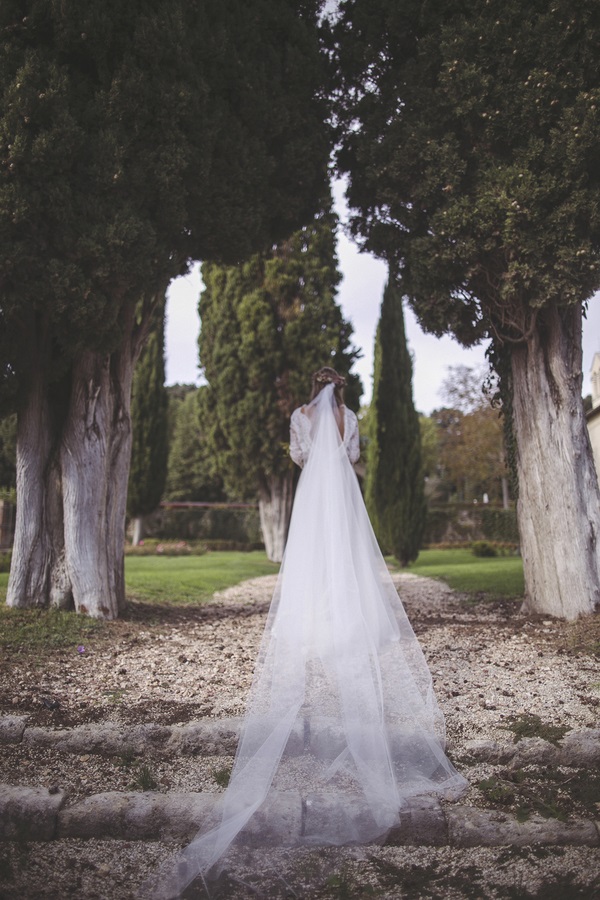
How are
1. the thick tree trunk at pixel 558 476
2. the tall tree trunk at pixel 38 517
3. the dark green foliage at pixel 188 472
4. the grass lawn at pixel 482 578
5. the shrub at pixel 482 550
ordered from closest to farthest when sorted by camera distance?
the thick tree trunk at pixel 558 476 → the tall tree trunk at pixel 38 517 → the grass lawn at pixel 482 578 → the shrub at pixel 482 550 → the dark green foliage at pixel 188 472

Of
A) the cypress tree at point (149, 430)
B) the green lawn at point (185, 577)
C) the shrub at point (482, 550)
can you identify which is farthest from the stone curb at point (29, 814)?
the shrub at point (482, 550)

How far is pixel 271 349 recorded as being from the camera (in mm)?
15219

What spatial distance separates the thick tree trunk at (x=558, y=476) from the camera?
20.7 feet

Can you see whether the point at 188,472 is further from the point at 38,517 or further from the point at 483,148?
the point at 483,148

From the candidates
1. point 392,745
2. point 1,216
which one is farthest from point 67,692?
point 1,216

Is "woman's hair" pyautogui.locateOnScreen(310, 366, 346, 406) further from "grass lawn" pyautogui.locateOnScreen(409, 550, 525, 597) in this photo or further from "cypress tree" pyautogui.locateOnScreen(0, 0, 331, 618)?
"grass lawn" pyautogui.locateOnScreen(409, 550, 525, 597)

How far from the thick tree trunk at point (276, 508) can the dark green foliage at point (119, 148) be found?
30.0 feet

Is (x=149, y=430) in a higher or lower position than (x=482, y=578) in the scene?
higher

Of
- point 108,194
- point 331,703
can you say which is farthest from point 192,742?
point 108,194

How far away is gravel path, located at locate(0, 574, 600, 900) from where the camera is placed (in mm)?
2406

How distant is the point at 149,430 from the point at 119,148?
1390cm

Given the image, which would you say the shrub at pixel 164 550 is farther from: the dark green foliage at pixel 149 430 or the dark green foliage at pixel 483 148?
the dark green foliage at pixel 483 148

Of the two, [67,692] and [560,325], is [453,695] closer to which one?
[67,692]

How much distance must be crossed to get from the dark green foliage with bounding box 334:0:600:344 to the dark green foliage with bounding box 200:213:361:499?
7.85 meters
